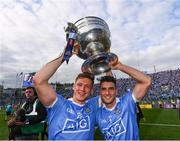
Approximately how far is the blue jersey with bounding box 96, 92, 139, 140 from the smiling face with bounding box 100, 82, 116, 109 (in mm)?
119

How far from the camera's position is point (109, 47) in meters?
3.92

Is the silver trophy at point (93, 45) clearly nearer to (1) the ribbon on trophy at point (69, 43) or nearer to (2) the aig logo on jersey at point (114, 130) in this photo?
(1) the ribbon on trophy at point (69, 43)

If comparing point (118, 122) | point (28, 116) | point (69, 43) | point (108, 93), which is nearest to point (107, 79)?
point (108, 93)

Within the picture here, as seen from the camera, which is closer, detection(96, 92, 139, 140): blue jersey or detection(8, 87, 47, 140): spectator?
detection(96, 92, 139, 140): blue jersey

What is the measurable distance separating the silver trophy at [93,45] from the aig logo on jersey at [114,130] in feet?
2.04

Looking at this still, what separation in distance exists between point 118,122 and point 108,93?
13.5 inches

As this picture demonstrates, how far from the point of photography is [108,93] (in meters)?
3.75

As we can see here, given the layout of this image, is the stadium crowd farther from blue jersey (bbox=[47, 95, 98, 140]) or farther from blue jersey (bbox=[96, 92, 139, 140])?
blue jersey (bbox=[47, 95, 98, 140])

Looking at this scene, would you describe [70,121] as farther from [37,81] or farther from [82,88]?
[37,81]

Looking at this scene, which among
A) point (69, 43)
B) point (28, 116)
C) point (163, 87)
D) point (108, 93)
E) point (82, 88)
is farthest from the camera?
point (163, 87)

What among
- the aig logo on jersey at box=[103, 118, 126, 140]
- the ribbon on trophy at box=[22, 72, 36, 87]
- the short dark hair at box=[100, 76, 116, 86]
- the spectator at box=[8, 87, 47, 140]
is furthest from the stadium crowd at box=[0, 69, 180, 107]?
the aig logo on jersey at box=[103, 118, 126, 140]

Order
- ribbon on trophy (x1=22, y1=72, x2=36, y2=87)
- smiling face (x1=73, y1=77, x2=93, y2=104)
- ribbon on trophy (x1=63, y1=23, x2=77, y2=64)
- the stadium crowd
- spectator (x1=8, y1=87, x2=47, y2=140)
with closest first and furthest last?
1. ribbon on trophy (x1=63, y1=23, x2=77, y2=64)
2. smiling face (x1=73, y1=77, x2=93, y2=104)
3. spectator (x1=8, y1=87, x2=47, y2=140)
4. ribbon on trophy (x1=22, y1=72, x2=36, y2=87)
5. the stadium crowd

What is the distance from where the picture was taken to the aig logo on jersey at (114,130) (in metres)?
3.64

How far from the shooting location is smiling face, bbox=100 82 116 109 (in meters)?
3.73
